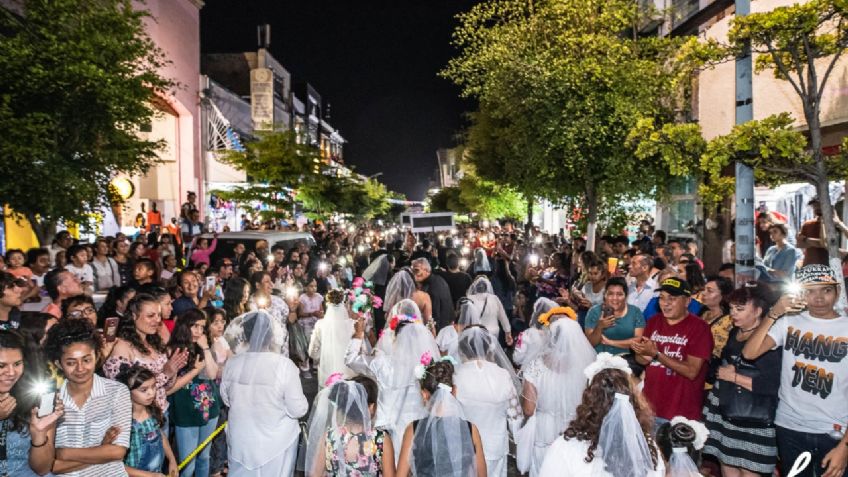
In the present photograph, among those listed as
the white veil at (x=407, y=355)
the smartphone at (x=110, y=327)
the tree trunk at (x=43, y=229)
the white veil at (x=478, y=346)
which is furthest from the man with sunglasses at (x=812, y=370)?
the tree trunk at (x=43, y=229)

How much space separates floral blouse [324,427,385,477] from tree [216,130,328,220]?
1980cm

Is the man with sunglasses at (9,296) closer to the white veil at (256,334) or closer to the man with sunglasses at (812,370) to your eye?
the white veil at (256,334)

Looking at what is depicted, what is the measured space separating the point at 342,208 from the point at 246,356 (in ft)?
109

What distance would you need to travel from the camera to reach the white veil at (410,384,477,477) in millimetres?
3758

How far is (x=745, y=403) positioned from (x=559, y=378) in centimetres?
130

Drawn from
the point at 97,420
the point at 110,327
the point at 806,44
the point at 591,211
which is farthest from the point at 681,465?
the point at 591,211

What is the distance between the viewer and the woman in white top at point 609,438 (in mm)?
2994

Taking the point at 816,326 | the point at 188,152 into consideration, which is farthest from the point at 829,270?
the point at 188,152

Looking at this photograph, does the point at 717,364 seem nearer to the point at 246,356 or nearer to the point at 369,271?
the point at 246,356

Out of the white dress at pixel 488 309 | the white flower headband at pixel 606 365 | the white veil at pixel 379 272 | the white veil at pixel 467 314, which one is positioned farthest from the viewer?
the white veil at pixel 379 272

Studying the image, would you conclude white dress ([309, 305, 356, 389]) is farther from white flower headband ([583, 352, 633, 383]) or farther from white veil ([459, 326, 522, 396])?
white flower headband ([583, 352, 633, 383])

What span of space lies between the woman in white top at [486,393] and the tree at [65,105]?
8252 millimetres

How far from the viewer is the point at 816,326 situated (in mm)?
4266

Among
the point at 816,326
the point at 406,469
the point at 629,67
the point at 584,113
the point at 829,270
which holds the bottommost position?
the point at 406,469
